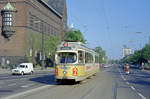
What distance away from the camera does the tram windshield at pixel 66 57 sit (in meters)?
19.0

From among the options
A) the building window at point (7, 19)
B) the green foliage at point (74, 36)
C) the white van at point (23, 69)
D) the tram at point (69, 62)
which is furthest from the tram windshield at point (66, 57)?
the green foliage at point (74, 36)

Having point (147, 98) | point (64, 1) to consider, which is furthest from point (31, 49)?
point (147, 98)

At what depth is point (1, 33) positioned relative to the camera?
61.9 m

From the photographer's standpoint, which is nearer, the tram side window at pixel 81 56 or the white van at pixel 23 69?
the tram side window at pixel 81 56

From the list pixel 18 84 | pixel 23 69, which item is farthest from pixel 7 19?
pixel 18 84

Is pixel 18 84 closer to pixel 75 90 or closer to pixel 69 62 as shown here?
pixel 69 62

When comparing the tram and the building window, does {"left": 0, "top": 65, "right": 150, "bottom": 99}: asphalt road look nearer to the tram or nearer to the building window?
the tram

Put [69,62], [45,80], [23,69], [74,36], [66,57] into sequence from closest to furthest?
[69,62] → [66,57] → [45,80] → [23,69] → [74,36]

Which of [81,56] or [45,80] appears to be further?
[45,80]

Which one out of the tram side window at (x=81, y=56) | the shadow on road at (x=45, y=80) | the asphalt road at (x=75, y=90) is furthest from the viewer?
the shadow on road at (x=45, y=80)

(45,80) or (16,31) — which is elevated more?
(16,31)

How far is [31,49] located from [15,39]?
5.00 metres

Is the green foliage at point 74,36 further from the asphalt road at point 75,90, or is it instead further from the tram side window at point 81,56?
the tram side window at point 81,56

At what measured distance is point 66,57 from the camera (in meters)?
19.2
